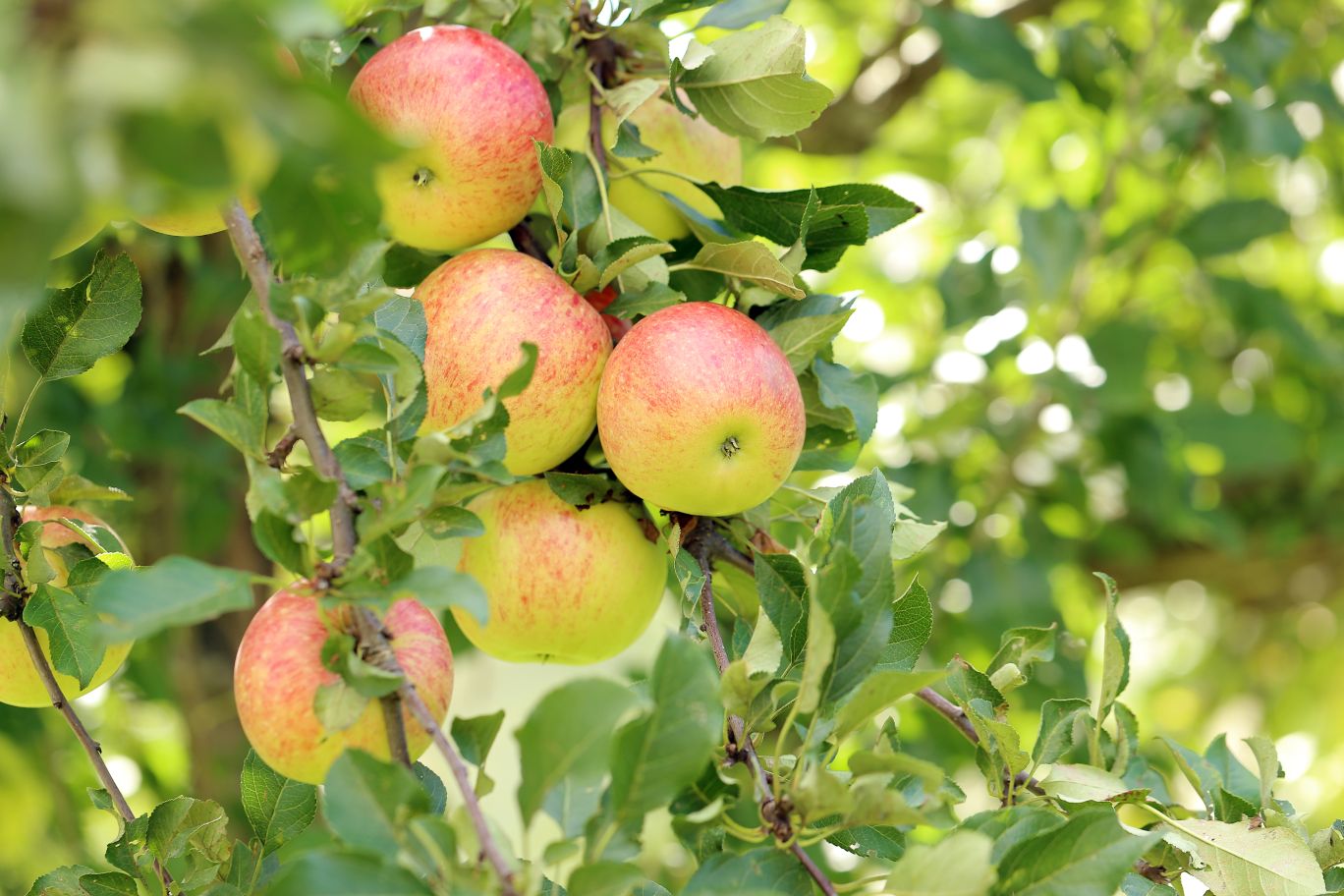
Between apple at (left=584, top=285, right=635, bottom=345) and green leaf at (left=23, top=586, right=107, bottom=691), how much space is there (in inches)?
17.1

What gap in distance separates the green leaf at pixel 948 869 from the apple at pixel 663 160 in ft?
1.92

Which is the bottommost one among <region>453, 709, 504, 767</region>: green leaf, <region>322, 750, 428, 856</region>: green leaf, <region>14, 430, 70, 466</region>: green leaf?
<region>453, 709, 504, 767</region>: green leaf

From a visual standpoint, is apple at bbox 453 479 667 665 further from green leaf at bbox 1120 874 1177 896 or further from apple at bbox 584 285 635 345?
green leaf at bbox 1120 874 1177 896

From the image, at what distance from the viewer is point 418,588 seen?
24.5 inches

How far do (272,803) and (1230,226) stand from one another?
5.79ft

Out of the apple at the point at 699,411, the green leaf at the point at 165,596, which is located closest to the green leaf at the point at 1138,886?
the apple at the point at 699,411

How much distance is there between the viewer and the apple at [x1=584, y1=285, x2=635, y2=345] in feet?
3.26

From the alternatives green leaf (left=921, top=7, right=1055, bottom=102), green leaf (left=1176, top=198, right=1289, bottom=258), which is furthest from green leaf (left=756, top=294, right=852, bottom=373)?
green leaf (left=1176, top=198, right=1289, bottom=258)

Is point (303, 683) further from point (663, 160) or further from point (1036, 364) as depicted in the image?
point (1036, 364)

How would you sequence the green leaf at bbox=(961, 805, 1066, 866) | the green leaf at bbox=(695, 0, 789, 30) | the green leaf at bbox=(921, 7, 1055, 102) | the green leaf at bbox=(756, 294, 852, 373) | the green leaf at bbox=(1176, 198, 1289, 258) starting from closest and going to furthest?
the green leaf at bbox=(961, 805, 1066, 866)
the green leaf at bbox=(756, 294, 852, 373)
the green leaf at bbox=(695, 0, 789, 30)
the green leaf at bbox=(921, 7, 1055, 102)
the green leaf at bbox=(1176, 198, 1289, 258)

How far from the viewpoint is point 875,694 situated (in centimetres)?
68

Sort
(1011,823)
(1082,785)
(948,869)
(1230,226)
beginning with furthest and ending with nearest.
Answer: (1230,226)
(1082,785)
(1011,823)
(948,869)

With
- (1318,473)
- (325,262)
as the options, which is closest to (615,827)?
(325,262)

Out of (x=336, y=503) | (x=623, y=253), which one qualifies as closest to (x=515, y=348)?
(x=623, y=253)
